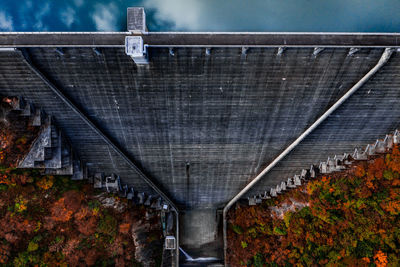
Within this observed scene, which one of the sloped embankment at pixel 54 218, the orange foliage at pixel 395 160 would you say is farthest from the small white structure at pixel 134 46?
the orange foliage at pixel 395 160

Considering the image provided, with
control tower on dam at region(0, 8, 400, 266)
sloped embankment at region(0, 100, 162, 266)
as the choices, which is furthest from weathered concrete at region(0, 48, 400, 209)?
sloped embankment at region(0, 100, 162, 266)

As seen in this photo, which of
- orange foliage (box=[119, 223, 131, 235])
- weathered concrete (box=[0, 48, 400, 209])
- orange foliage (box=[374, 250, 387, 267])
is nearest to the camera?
weathered concrete (box=[0, 48, 400, 209])

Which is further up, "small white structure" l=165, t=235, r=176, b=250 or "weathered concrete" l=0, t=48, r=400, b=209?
"weathered concrete" l=0, t=48, r=400, b=209

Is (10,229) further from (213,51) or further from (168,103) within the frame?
(213,51)

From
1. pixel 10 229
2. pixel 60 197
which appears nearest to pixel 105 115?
pixel 60 197

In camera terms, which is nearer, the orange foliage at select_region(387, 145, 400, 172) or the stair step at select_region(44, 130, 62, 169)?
the stair step at select_region(44, 130, 62, 169)

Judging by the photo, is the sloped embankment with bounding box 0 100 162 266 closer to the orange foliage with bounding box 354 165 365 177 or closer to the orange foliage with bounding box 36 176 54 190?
the orange foliage with bounding box 36 176 54 190
